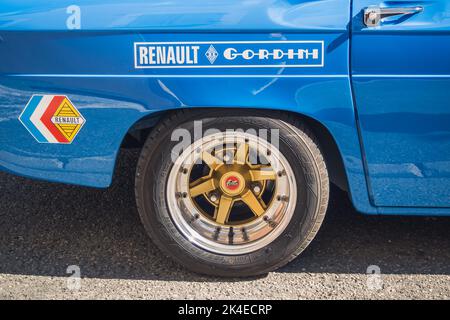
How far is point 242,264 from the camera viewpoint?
3.60 m

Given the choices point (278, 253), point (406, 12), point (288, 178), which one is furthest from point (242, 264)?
point (406, 12)

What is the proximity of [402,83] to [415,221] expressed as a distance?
1.17m

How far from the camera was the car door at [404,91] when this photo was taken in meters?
3.25

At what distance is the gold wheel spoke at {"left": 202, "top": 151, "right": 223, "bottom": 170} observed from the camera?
3.54 metres

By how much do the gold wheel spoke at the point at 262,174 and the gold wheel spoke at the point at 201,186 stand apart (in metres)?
0.19

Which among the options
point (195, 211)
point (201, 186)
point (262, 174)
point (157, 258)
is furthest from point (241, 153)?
point (157, 258)

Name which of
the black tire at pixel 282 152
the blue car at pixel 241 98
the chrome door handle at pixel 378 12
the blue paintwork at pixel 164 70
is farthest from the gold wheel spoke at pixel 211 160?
the chrome door handle at pixel 378 12

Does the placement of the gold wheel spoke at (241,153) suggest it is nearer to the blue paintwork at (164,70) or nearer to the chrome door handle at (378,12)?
the blue paintwork at (164,70)

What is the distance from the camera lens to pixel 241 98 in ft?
10.9

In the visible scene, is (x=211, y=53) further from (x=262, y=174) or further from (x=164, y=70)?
(x=262, y=174)

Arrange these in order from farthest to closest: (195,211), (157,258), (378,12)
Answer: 1. (157,258)
2. (195,211)
3. (378,12)

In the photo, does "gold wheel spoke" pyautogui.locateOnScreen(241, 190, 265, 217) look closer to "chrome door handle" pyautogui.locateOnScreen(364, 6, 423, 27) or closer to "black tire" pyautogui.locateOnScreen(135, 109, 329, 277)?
"black tire" pyautogui.locateOnScreen(135, 109, 329, 277)

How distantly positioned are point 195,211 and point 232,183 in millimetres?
221

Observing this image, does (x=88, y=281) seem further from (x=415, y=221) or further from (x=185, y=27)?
(x=415, y=221)
